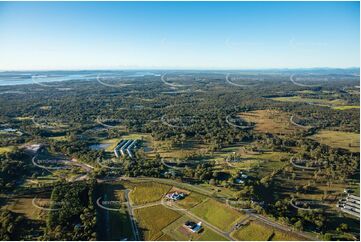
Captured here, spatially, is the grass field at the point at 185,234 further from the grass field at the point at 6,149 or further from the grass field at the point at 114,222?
the grass field at the point at 6,149

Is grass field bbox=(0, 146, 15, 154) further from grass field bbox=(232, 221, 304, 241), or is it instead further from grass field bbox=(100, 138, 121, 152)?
grass field bbox=(232, 221, 304, 241)

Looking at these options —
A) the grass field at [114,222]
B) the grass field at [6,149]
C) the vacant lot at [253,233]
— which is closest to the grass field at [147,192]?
the grass field at [114,222]

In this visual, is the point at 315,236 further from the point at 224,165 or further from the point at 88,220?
the point at 88,220

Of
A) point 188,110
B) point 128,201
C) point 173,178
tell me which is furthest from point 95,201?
point 188,110

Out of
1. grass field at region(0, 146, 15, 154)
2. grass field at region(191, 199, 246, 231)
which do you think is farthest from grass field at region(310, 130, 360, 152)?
grass field at region(0, 146, 15, 154)

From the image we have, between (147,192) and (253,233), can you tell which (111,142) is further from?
(253,233)
